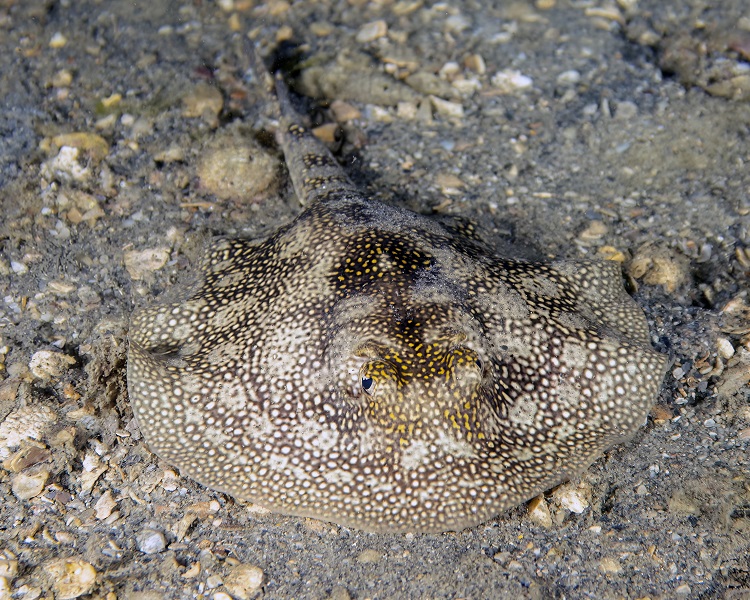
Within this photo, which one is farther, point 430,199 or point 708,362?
point 430,199

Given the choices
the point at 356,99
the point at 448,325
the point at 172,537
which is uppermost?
the point at 448,325

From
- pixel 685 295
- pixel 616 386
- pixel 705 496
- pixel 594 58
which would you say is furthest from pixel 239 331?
pixel 594 58

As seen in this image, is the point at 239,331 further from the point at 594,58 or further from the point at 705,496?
the point at 594,58

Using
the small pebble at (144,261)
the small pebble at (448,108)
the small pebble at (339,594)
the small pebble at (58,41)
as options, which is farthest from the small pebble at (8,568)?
the small pebble at (58,41)

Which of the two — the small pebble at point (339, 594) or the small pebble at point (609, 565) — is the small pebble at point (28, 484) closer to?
the small pebble at point (339, 594)

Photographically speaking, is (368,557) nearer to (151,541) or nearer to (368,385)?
(368,385)

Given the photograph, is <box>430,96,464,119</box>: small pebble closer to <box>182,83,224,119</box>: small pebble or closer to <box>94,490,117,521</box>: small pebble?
<box>182,83,224,119</box>: small pebble
